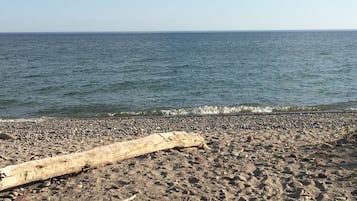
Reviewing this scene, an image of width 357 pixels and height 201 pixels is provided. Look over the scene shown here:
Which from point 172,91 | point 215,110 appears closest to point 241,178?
point 215,110

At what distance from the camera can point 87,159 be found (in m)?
7.88

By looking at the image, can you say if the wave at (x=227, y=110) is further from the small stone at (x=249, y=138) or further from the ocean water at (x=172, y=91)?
the small stone at (x=249, y=138)

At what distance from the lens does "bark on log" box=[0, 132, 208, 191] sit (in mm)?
6895

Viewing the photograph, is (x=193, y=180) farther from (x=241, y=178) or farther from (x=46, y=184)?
(x=46, y=184)

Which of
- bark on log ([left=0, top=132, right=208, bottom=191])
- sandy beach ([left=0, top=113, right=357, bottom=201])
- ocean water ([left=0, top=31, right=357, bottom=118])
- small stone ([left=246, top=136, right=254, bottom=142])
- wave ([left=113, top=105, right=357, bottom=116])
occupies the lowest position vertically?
Answer: ocean water ([left=0, top=31, right=357, bottom=118])

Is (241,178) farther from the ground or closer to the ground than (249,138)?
farther from the ground

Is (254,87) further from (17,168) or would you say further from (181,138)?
(17,168)

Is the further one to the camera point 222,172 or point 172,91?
point 172,91

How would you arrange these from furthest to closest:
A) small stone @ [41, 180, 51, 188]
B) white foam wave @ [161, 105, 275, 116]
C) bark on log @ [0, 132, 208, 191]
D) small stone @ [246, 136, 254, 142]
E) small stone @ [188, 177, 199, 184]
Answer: white foam wave @ [161, 105, 275, 116] < small stone @ [246, 136, 254, 142] < small stone @ [188, 177, 199, 184] < small stone @ [41, 180, 51, 188] < bark on log @ [0, 132, 208, 191]

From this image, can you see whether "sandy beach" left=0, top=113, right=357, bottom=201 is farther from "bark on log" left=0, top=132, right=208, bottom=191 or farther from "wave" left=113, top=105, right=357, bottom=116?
"wave" left=113, top=105, right=357, bottom=116

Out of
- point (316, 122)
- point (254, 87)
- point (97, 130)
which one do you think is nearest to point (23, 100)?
point (97, 130)

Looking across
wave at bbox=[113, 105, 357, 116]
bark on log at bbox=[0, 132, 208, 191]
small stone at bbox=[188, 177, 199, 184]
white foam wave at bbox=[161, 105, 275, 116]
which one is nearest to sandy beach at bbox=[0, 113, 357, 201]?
small stone at bbox=[188, 177, 199, 184]

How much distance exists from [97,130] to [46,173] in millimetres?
8335

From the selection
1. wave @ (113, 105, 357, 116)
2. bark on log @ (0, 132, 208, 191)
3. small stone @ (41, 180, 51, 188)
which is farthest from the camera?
wave @ (113, 105, 357, 116)
